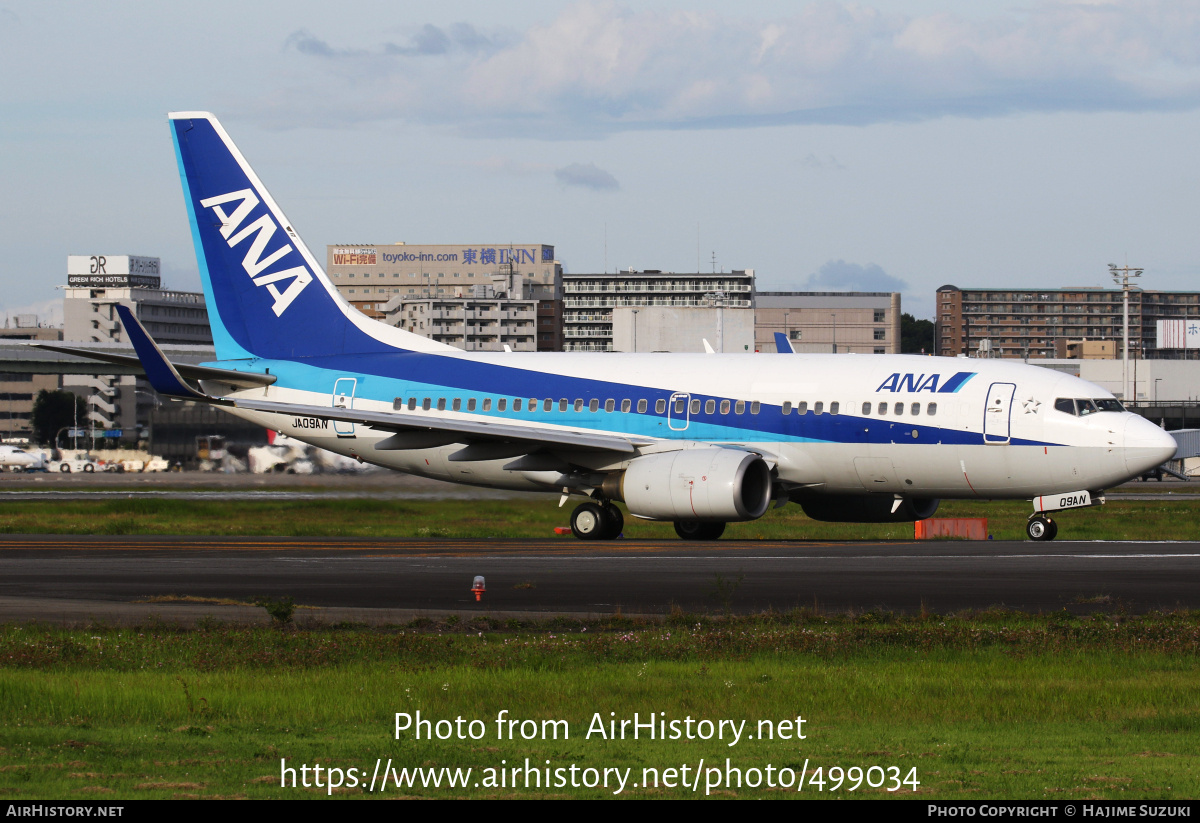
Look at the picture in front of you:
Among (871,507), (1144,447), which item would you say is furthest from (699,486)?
(1144,447)

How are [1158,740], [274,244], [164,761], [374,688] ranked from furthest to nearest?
[274,244] → [374,688] → [1158,740] → [164,761]

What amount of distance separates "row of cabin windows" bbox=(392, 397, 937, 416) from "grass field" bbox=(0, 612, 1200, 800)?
48.5ft

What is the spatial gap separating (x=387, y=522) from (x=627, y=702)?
29.4 meters

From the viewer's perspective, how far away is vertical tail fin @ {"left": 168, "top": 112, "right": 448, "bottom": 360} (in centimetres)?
3844

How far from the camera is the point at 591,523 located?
34.3 metres

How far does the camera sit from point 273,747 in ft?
33.9

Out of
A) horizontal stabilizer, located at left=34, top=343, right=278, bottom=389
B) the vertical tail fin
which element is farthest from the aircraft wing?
the vertical tail fin

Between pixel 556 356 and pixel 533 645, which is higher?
pixel 556 356

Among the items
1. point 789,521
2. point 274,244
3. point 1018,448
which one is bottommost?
point 789,521

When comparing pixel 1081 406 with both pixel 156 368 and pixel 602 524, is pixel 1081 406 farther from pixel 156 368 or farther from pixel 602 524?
pixel 156 368

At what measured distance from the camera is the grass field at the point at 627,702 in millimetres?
9328

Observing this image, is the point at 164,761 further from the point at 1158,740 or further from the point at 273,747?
the point at 1158,740
